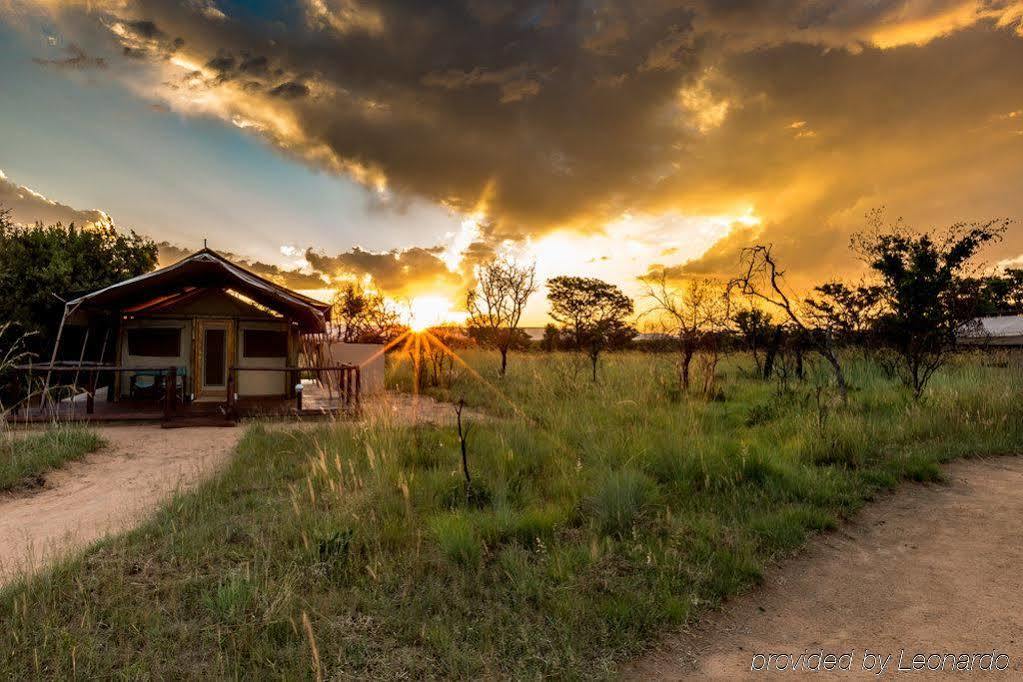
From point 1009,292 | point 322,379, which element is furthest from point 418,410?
point 1009,292

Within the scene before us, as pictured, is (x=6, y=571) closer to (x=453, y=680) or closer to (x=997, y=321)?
(x=453, y=680)

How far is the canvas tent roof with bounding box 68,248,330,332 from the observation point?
526 inches

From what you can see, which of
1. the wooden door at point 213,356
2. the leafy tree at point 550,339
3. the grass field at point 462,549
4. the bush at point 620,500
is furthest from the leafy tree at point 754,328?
the leafy tree at point 550,339

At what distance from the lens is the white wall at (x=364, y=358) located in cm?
1802

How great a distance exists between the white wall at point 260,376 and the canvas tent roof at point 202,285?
2.28 feet

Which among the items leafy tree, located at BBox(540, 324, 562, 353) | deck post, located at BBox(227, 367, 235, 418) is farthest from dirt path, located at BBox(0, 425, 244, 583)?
leafy tree, located at BBox(540, 324, 562, 353)

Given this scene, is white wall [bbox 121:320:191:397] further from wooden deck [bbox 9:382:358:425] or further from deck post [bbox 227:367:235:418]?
deck post [bbox 227:367:235:418]

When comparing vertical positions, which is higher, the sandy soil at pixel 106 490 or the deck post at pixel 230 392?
the deck post at pixel 230 392

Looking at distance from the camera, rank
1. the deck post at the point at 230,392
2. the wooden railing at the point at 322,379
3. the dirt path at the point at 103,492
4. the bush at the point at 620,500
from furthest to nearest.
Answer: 1. the wooden railing at the point at 322,379
2. the deck post at the point at 230,392
3. the dirt path at the point at 103,492
4. the bush at the point at 620,500

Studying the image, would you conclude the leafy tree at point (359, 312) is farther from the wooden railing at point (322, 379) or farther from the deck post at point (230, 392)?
the deck post at point (230, 392)

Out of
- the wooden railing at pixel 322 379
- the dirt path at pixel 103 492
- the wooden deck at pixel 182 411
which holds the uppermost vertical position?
the wooden railing at pixel 322 379

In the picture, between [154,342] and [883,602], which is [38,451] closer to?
[154,342]

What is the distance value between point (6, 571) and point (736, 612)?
5936 mm

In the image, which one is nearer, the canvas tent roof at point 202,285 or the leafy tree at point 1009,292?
the canvas tent roof at point 202,285
